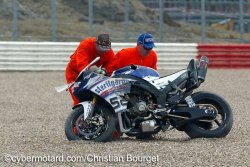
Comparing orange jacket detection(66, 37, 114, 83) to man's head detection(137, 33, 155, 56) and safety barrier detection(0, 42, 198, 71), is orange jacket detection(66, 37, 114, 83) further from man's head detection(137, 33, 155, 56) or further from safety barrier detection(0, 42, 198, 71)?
safety barrier detection(0, 42, 198, 71)

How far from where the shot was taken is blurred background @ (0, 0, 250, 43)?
24.4m

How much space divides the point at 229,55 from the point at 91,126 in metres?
15.3

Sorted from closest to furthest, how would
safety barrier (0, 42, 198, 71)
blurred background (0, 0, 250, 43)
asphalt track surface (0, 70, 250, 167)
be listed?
asphalt track surface (0, 70, 250, 167) → safety barrier (0, 42, 198, 71) → blurred background (0, 0, 250, 43)

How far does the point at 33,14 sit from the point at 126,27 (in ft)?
9.63

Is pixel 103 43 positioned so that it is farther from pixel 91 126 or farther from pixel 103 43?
pixel 91 126

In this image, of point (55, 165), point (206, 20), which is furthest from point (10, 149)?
point (206, 20)

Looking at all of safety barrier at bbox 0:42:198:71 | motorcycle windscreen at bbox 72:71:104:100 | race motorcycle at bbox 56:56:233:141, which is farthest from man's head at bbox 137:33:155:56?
safety barrier at bbox 0:42:198:71

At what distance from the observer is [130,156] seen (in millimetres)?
8539

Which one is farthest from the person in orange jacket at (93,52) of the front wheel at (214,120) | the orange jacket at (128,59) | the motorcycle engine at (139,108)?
the front wheel at (214,120)

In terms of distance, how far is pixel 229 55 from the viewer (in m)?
24.6

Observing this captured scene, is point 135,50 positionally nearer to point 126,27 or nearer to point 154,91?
point 154,91

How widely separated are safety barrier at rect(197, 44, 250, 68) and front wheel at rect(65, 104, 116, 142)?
14.9 meters

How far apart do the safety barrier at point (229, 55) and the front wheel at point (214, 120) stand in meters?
14.5

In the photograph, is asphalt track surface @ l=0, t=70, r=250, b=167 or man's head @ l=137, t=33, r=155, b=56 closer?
asphalt track surface @ l=0, t=70, r=250, b=167
